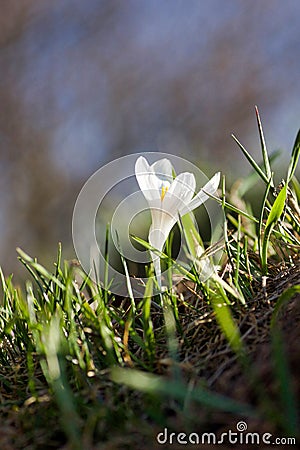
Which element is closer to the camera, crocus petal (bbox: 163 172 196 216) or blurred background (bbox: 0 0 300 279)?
crocus petal (bbox: 163 172 196 216)

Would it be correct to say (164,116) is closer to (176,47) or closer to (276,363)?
(176,47)

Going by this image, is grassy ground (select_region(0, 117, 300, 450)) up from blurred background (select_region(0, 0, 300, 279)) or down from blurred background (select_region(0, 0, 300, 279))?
down

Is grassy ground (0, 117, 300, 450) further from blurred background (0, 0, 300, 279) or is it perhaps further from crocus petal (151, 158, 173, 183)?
blurred background (0, 0, 300, 279)

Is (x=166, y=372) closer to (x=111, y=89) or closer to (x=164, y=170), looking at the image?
(x=164, y=170)

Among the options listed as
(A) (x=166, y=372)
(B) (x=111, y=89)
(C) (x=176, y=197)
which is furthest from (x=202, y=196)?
(B) (x=111, y=89)

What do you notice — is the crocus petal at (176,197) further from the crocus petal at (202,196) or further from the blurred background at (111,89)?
the blurred background at (111,89)

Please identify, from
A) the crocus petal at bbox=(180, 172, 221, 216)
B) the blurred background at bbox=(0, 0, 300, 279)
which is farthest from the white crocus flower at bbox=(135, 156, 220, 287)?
the blurred background at bbox=(0, 0, 300, 279)

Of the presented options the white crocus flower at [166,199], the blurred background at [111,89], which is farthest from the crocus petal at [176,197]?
the blurred background at [111,89]
